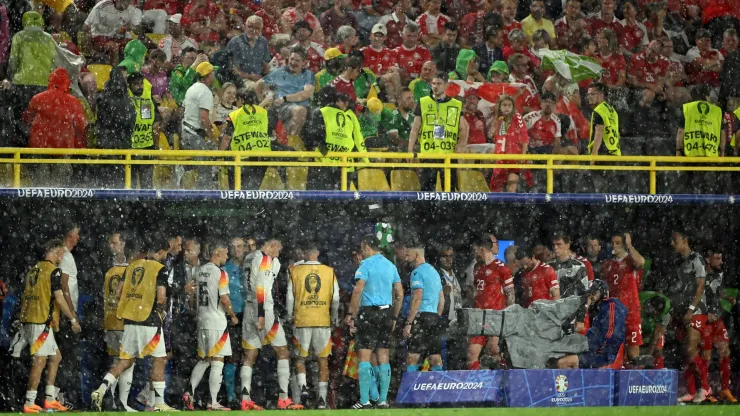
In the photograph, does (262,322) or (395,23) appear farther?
(395,23)

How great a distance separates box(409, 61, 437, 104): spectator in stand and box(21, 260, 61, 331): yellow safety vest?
480 cm

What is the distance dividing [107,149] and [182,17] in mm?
3319

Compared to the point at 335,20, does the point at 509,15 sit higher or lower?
higher

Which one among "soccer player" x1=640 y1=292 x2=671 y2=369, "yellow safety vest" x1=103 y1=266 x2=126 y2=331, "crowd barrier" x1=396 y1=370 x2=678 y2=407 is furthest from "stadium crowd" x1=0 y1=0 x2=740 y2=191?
"crowd barrier" x1=396 y1=370 x2=678 y2=407

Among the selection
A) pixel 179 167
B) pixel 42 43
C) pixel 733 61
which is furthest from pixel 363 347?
pixel 733 61

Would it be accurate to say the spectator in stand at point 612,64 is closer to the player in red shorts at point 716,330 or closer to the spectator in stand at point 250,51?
the player in red shorts at point 716,330

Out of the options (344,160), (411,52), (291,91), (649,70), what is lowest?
(344,160)

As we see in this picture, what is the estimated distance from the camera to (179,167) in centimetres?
1566


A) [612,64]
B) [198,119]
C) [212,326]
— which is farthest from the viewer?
[612,64]

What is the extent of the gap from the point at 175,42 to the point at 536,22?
5031 millimetres

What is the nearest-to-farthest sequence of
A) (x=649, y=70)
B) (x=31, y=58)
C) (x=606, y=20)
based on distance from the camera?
1. (x=31, y=58)
2. (x=649, y=70)
3. (x=606, y=20)

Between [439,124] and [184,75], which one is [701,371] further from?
[184,75]

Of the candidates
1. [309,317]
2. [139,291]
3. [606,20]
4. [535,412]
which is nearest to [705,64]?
[606,20]

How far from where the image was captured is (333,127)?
606 inches
